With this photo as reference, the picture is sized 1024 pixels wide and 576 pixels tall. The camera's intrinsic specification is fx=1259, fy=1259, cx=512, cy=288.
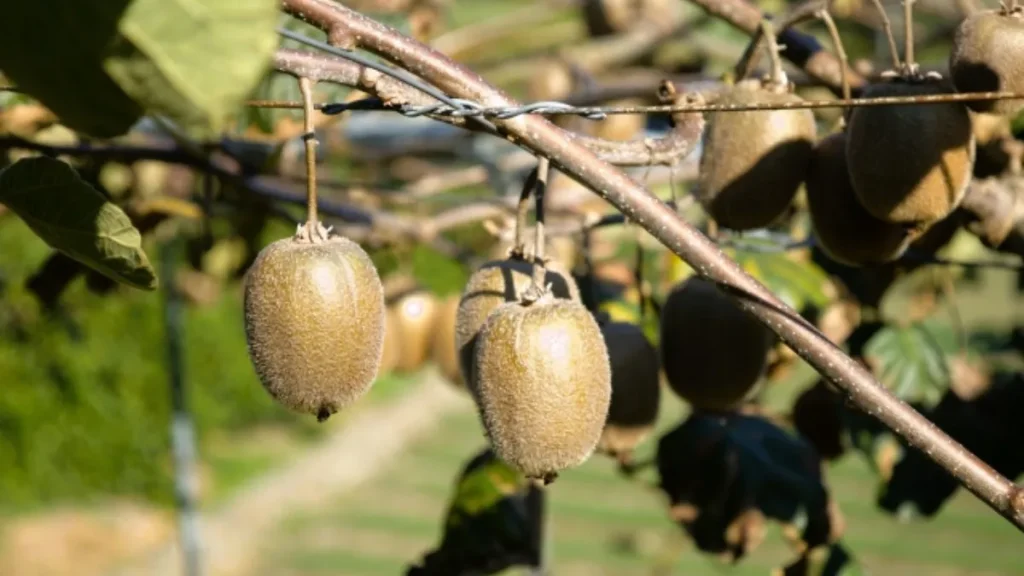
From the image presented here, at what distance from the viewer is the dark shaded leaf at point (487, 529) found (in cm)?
132

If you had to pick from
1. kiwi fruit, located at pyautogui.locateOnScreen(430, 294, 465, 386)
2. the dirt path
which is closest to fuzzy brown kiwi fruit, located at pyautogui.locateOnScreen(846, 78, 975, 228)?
kiwi fruit, located at pyautogui.locateOnScreen(430, 294, 465, 386)

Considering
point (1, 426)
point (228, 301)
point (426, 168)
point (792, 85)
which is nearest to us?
point (792, 85)

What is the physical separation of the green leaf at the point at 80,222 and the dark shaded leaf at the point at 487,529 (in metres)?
0.68

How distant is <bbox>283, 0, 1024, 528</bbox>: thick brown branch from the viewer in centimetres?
72

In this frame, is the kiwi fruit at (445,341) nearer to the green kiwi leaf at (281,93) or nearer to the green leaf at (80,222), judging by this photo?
the green kiwi leaf at (281,93)

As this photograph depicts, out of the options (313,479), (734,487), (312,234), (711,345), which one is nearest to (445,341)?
(734,487)

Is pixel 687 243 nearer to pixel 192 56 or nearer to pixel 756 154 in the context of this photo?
pixel 756 154

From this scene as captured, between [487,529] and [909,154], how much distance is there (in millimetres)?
650

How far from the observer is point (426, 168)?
2986mm

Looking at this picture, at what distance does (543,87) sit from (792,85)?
68.3 inches

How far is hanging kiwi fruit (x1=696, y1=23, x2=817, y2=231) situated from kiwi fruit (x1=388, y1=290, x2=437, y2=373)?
965mm

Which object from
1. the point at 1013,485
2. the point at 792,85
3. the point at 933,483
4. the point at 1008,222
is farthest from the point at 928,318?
the point at 1013,485

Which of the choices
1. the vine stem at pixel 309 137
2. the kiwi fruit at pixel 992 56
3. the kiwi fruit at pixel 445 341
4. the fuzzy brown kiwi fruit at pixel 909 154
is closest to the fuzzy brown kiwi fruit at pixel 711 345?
the fuzzy brown kiwi fruit at pixel 909 154

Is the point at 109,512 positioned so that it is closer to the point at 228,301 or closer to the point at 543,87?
the point at 228,301
